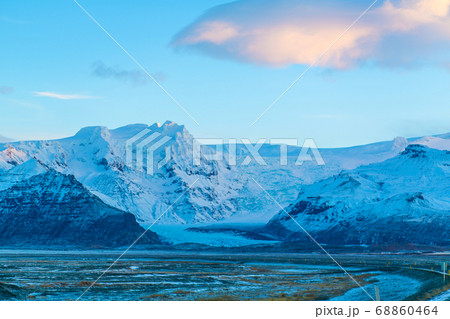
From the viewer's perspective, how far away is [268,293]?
104 meters

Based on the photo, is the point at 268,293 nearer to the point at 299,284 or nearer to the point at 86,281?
the point at 299,284

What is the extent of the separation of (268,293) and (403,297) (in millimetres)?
18690

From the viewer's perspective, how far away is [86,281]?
407 feet

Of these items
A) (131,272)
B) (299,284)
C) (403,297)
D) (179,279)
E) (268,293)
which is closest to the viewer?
(403,297)

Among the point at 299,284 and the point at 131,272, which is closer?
the point at 299,284
